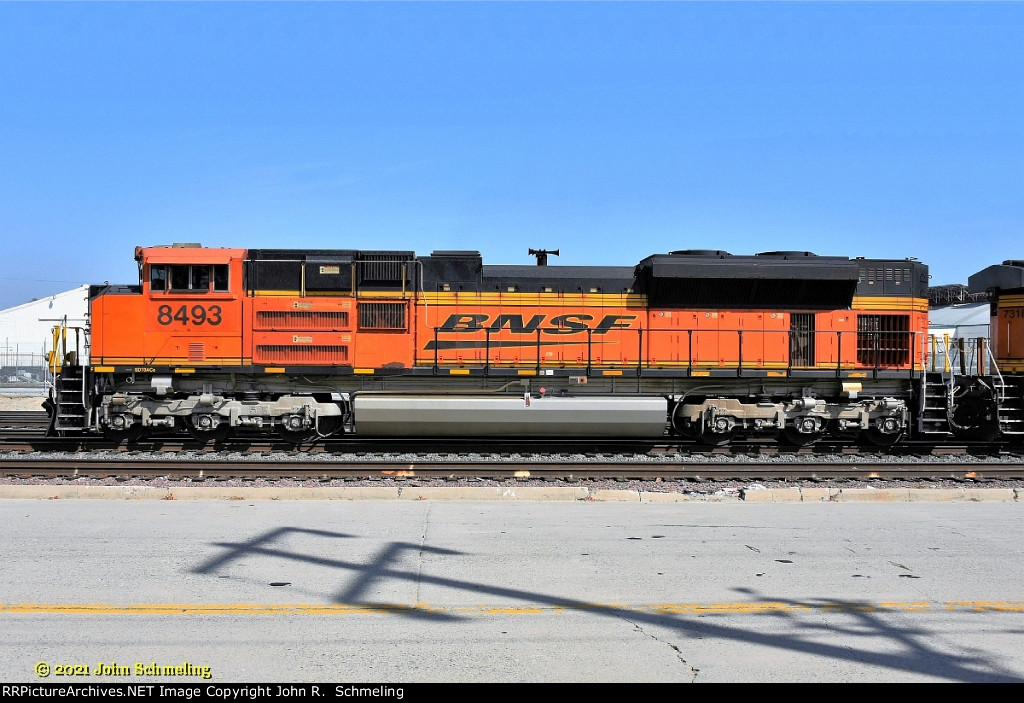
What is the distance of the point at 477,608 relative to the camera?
201 inches

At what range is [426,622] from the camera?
486cm

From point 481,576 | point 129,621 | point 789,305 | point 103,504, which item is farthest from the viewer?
point 789,305

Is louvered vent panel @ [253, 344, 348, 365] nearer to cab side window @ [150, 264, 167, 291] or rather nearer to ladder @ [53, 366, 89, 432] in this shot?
cab side window @ [150, 264, 167, 291]

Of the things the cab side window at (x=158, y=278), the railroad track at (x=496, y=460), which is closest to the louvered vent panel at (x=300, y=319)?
the cab side window at (x=158, y=278)

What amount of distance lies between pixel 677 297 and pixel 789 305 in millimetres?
2040

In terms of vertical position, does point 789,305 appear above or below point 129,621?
above

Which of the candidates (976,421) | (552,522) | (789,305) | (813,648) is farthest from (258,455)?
(976,421)

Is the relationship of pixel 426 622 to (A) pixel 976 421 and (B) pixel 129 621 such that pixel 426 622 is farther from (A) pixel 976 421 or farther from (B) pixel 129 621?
(A) pixel 976 421

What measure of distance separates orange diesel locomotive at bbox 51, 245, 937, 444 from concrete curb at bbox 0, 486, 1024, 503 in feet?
13.9

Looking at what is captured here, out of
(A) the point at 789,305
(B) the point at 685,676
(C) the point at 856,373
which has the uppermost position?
(A) the point at 789,305

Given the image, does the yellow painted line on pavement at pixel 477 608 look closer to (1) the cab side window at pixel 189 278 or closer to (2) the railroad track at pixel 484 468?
(2) the railroad track at pixel 484 468

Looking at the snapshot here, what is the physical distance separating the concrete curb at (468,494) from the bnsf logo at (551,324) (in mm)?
5106

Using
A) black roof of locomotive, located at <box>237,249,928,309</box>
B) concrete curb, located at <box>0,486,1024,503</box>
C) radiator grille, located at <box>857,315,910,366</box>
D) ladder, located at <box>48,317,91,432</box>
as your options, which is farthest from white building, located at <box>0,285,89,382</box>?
radiator grille, located at <box>857,315,910,366</box>

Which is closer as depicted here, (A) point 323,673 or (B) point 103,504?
(A) point 323,673
